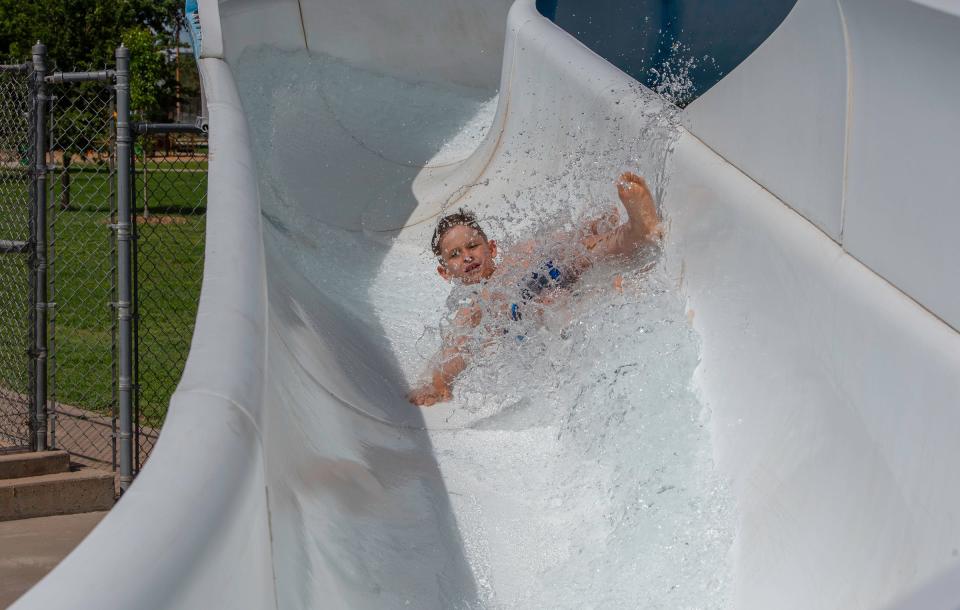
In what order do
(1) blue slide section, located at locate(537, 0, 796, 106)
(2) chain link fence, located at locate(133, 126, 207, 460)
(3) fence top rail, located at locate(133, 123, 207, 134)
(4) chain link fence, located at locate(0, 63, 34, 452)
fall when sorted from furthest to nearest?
(1) blue slide section, located at locate(537, 0, 796, 106), (2) chain link fence, located at locate(133, 126, 207, 460), (4) chain link fence, located at locate(0, 63, 34, 452), (3) fence top rail, located at locate(133, 123, 207, 134)

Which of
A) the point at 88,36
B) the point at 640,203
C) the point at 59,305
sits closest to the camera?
the point at 640,203

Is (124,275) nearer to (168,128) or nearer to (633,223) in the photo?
(168,128)

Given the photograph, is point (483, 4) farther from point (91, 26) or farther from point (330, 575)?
point (91, 26)

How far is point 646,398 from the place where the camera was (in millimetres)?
2492

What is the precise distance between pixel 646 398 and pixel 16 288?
9.14ft

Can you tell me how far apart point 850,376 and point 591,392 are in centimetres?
104

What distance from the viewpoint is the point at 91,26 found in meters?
18.0

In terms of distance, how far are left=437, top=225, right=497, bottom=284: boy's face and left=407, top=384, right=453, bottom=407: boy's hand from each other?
0.52 metres

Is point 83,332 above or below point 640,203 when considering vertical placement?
below

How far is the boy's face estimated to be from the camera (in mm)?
3541

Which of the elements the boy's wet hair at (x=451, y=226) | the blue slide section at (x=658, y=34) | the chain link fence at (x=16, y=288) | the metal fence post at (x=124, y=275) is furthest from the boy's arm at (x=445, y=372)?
the blue slide section at (x=658, y=34)

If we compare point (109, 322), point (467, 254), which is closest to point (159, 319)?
point (109, 322)

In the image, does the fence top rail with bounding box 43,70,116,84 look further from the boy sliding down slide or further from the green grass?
the boy sliding down slide

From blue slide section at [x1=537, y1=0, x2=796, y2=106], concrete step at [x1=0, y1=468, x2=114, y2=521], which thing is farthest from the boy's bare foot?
blue slide section at [x1=537, y1=0, x2=796, y2=106]
